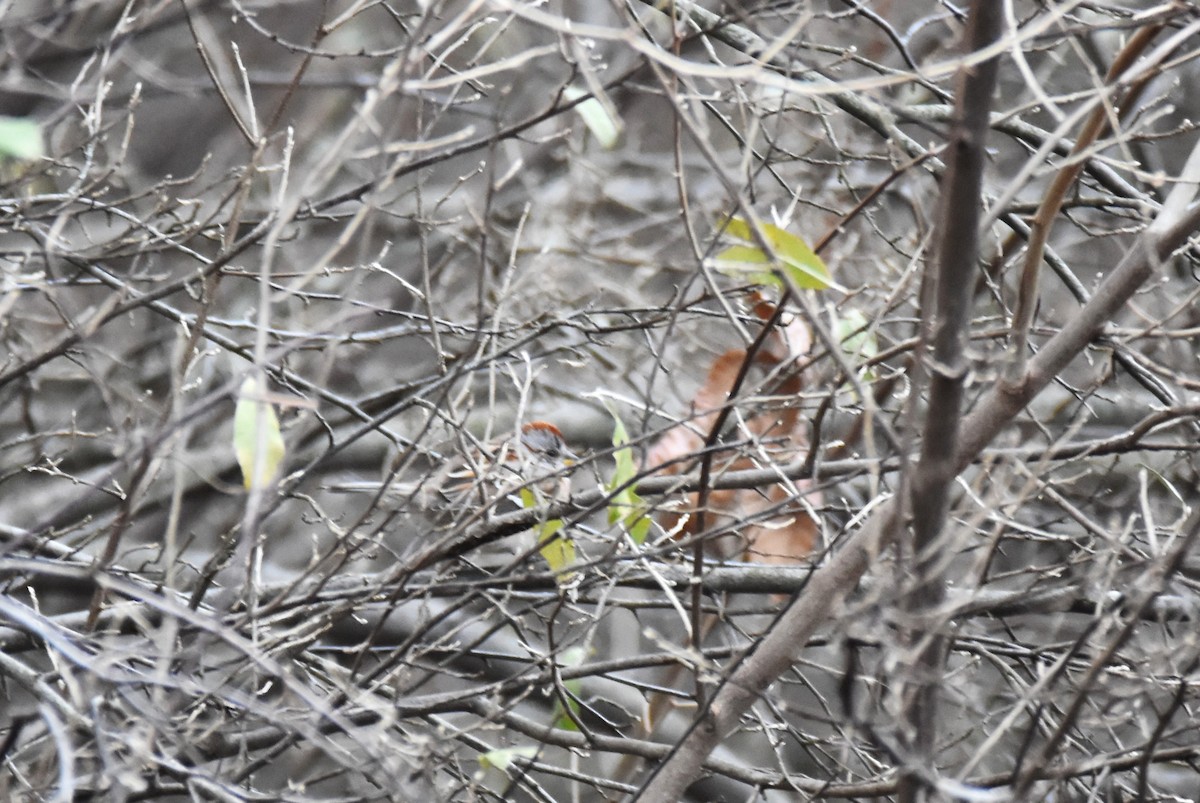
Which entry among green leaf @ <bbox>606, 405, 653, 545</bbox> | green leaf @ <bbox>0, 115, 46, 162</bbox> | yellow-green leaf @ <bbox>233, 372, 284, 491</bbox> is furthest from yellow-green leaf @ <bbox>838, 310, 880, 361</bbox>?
green leaf @ <bbox>0, 115, 46, 162</bbox>

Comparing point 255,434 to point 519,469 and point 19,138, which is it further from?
point 519,469

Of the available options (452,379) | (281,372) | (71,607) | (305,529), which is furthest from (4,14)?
(305,529)

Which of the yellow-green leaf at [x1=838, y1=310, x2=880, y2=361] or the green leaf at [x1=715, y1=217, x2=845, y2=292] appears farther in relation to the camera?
the yellow-green leaf at [x1=838, y1=310, x2=880, y2=361]

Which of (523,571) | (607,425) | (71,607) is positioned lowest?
(71,607)

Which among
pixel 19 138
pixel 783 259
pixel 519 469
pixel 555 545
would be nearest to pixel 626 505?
pixel 555 545

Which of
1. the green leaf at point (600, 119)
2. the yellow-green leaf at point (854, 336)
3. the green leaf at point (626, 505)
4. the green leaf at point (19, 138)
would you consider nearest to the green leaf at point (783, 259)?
the green leaf at point (600, 119)

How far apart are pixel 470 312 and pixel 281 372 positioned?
2547 millimetres

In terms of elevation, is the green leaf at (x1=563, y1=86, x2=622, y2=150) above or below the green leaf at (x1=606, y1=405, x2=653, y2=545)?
above

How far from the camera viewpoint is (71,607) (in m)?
6.37

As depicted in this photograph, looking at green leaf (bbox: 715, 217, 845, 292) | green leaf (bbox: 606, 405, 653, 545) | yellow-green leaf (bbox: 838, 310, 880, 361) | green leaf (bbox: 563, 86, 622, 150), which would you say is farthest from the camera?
yellow-green leaf (bbox: 838, 310, 880, 361)

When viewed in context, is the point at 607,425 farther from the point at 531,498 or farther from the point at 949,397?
the point at 949,397

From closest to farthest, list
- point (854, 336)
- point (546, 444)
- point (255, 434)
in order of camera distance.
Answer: point (255, 434) → point (854, 336) → point (546, 444)

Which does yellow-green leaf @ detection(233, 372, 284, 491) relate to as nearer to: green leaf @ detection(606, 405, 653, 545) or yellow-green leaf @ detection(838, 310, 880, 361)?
green leaf @ detection(606, 405, 653, 545)

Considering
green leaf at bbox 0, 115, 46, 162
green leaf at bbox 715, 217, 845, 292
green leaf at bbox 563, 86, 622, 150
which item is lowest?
green leaf at bbox 715, 217, 845, 292
